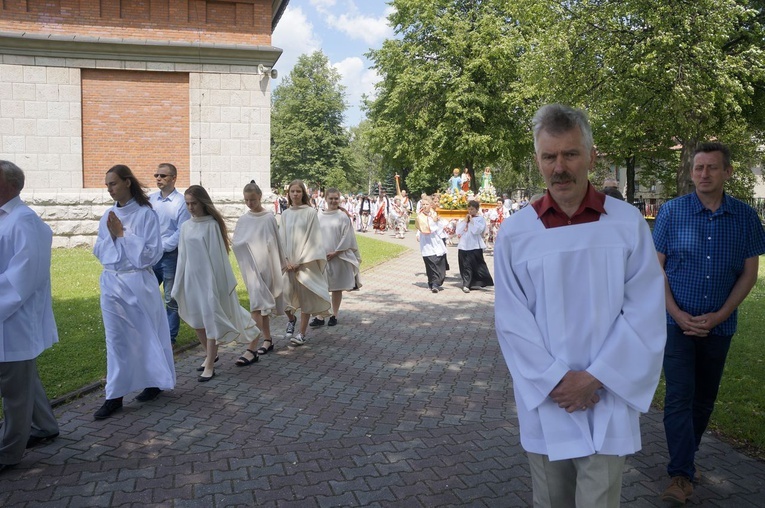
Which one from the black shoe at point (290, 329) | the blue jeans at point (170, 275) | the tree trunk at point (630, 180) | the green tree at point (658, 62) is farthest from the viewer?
the tree trunk at point (630, 180)

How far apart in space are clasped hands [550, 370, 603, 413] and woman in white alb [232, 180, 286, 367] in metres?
6.01

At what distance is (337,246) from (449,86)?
32.0 metres

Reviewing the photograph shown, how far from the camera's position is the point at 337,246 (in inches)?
423

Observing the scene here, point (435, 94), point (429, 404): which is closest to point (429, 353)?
point (429, 404)

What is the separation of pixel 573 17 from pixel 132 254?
65.7 feet

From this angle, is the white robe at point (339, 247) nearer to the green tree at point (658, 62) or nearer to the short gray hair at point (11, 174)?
the short gray hair at point (11, 174)

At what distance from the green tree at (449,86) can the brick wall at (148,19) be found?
2058 centimetres

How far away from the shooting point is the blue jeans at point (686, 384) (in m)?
4.35

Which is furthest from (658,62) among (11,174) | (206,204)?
(11,174)

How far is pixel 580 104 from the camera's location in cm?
2264

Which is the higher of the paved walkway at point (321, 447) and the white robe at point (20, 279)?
the white robe at point (20, 279)

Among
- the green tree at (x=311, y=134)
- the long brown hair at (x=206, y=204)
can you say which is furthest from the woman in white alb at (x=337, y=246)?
the green tree at (x=311, y=134)

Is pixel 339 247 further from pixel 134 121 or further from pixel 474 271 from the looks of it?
pixel 134 121

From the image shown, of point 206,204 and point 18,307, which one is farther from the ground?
point 206,204
